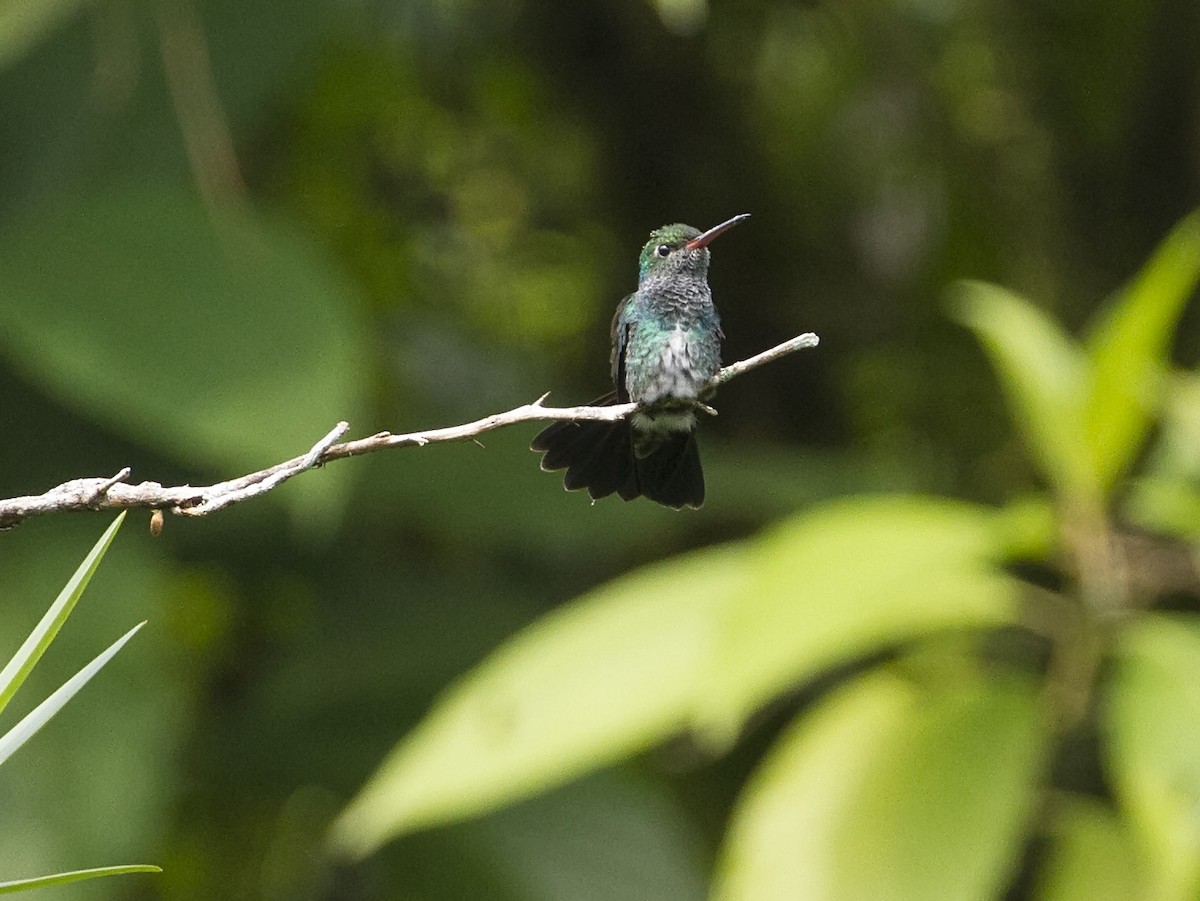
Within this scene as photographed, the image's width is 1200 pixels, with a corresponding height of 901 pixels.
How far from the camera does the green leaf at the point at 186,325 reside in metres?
2.61

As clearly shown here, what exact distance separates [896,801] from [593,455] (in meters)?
1.65

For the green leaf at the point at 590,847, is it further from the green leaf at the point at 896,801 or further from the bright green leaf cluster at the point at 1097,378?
the bright green leaf cluster at the point at 1097,378

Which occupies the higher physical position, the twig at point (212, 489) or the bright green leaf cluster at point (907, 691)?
the bright green leaf cluster at point (907, 691)

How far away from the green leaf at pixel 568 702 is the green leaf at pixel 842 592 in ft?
0.50

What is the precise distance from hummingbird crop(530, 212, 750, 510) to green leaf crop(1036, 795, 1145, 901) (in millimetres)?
1889

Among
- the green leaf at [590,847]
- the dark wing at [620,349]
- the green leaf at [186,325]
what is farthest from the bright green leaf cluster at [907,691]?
the dark wing at [620,349]

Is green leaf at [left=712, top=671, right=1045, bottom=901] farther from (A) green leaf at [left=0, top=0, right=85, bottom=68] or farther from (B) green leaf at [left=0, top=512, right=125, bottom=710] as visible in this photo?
(B) green leaf at [left=0, top=512, right=125, bottom=710]

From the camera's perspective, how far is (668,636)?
2.41 meters

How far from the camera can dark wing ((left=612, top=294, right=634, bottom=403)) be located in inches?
34.1

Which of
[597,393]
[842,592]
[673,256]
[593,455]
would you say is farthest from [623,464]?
[597,393]

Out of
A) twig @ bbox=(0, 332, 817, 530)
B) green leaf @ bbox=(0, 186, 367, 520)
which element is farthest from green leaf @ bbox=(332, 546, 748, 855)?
twig @ bbox=(0, 332, 817, 530)

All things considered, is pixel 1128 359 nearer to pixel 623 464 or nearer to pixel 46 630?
pixel 623 464

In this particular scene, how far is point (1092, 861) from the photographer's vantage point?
247cm

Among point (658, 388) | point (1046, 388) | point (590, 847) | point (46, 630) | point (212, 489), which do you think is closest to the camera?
point (46, 630)
